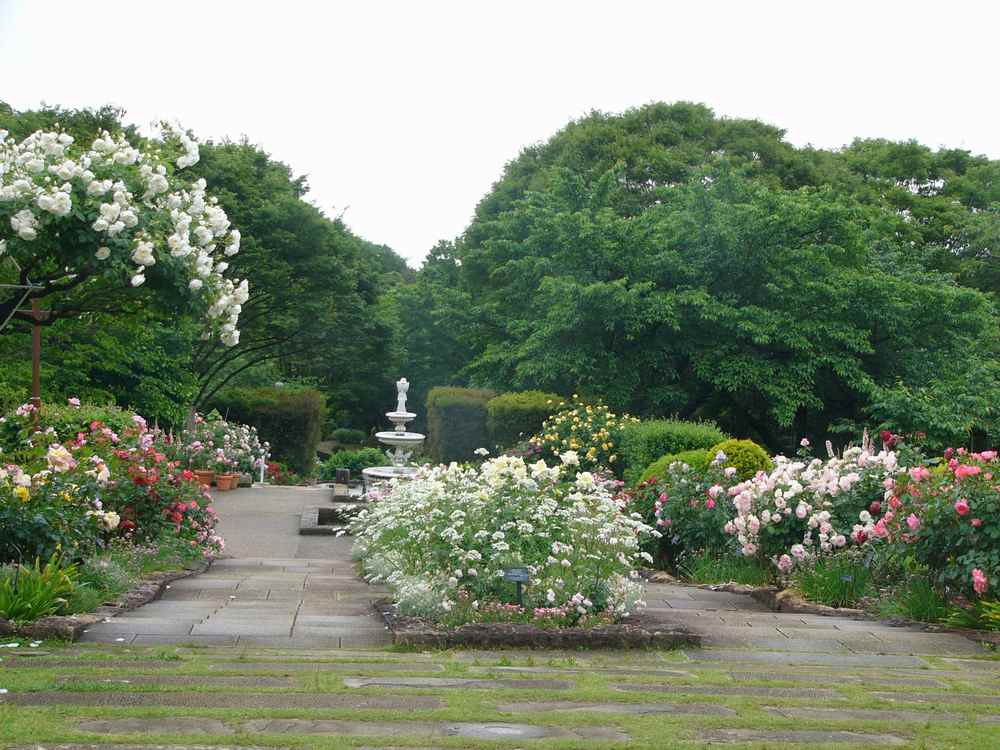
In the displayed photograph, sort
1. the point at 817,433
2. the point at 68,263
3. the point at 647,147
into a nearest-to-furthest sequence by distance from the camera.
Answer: the point at 68,263, the point at 817,433, the point at 647,147

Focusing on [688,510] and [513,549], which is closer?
[513,549]

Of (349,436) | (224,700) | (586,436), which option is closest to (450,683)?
(224,700)

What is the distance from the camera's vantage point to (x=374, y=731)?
383 cm

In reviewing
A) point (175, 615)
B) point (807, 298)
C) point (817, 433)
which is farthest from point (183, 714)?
point (817, 433)

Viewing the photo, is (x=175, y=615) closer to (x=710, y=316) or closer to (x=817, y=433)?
(x=710, y=316)

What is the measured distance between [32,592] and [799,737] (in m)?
4.03

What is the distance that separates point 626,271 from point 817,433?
574 cm

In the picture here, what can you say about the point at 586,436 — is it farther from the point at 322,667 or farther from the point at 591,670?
the point at 322,667

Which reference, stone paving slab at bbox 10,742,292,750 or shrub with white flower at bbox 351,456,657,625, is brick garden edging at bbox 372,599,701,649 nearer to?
shrub with white flower at bbox 351,456,657,625

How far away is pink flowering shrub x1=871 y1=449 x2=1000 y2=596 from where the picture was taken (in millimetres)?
6648

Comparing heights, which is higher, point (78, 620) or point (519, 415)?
point (519, 415)

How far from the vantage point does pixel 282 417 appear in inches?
1063

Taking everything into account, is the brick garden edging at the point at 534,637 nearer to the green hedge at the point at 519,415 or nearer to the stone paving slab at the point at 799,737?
the stone paving slab at the point at 799,737

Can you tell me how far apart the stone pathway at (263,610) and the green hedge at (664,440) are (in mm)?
4613
